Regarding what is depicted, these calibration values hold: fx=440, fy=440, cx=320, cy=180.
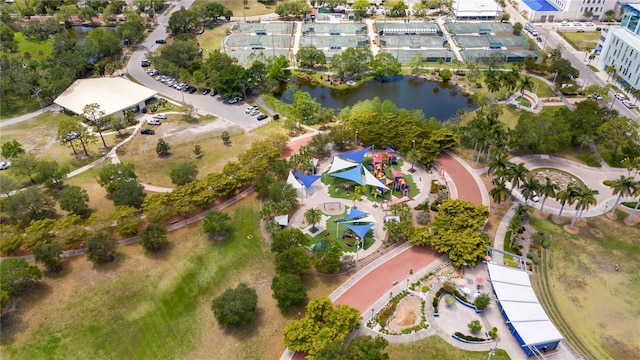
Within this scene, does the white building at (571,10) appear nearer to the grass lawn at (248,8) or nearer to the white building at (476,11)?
the white building at (476,11)

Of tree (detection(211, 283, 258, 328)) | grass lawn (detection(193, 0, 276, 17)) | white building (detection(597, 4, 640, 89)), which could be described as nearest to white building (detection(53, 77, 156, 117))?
tree (detection(211, 283, 258, 328))

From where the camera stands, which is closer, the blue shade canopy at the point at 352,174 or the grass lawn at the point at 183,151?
the blue shade canopy at the point at 352,174

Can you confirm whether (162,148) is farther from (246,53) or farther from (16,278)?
(246,53)

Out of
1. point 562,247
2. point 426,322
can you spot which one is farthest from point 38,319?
point 562,247

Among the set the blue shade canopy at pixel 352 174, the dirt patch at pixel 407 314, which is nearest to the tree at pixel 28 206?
the blue shade canopy at pixel 352 174

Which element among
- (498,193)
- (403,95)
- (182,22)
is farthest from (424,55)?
(182,22)

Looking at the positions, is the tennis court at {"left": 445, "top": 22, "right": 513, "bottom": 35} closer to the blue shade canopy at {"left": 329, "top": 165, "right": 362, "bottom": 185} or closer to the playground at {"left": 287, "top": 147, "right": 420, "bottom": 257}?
the playground at {"left": 287, "top": 147, "right": 420, "bottom": 257}
